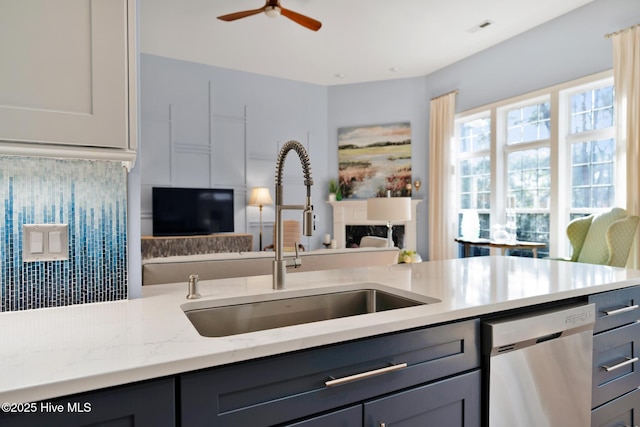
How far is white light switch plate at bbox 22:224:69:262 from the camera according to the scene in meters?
1.04

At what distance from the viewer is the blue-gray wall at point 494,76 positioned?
12.8 ft

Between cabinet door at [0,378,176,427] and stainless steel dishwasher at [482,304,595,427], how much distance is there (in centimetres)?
87

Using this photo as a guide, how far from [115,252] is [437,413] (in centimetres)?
103

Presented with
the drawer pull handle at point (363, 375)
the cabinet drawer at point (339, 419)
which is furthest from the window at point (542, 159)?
the cabinet drawer at point (339, 419)

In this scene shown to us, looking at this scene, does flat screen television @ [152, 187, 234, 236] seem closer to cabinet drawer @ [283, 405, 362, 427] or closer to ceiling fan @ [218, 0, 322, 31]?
ceiling fan @ [218, 0, 322, 31]

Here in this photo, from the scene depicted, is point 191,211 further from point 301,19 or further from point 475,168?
point 475,168

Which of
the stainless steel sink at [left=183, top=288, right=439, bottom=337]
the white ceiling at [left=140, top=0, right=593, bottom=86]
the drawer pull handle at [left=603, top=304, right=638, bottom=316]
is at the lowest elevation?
the drawer pull handle at [left=603, top=304, right=638, bottom=316]

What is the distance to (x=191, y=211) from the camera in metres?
5.55

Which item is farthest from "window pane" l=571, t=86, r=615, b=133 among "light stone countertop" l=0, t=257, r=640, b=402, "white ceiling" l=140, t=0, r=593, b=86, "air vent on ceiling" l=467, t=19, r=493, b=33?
"light stone countertop" l=0, t=257, r=640, b=402

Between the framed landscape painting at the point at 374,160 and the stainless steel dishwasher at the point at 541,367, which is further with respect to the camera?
the framed landscape painting at the point at 374,160

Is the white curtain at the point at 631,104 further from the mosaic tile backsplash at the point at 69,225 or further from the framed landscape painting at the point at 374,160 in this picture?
the mosaic tile backsplash at the point at 69,225

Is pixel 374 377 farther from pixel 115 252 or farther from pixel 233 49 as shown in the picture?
pixel 233 49

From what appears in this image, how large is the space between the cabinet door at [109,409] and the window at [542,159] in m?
4.40

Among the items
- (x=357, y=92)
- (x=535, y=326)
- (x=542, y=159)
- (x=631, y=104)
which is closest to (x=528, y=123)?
(x=542, y=159)
